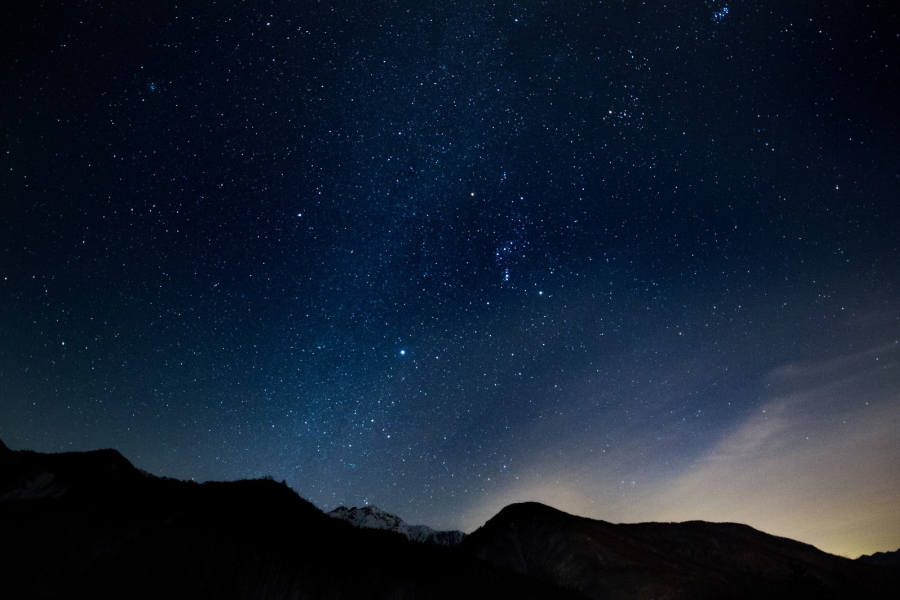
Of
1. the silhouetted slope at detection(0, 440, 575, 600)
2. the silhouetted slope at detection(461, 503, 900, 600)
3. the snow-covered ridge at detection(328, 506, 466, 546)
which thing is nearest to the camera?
the silhouetted slope at detection(0, 440, 575, 600)

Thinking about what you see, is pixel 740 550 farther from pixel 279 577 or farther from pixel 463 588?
pixel 279 577

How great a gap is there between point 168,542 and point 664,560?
103 feet

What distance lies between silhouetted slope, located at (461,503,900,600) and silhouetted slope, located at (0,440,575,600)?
13.7 meters

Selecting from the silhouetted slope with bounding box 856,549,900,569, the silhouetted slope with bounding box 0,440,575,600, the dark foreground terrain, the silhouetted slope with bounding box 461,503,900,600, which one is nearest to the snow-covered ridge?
the silhouetted slope with bounding box 856,549,900,569

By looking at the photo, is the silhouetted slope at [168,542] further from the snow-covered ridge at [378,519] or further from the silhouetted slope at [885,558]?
the snow-covered ridge at [378,519]

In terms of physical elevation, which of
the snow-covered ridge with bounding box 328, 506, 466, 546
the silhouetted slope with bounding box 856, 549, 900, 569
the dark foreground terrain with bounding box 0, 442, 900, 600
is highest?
the dark foreground terrain with bounding box 0, 442, 900, 600

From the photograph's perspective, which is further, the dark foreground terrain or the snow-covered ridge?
the snow-covered ridge

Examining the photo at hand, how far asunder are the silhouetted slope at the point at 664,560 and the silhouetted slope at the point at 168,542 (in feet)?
44.9

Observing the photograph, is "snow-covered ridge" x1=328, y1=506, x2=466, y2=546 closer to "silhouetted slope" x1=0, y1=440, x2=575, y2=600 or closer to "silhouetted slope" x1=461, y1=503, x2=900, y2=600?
"silhouetted slope" x1=461, y1=503, x2=900, y2=600

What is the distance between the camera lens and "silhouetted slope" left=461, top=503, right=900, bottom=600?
26812 millimetres

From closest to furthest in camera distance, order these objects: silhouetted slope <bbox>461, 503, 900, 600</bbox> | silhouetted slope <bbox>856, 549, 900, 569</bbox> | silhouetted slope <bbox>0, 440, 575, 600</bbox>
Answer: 1. silhouetted slope <bbox>0, 440, 575, 600</bbox>
2. silhouetted slope <bbox>461, 503, 900, 600</bbox>
3. silhouetted slope <bbox>856, 549, 900, 569</bbox>

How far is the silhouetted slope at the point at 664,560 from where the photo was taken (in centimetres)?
2681

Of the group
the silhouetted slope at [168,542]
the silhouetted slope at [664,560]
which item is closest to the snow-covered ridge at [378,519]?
the silhouetted slope at [664,560]

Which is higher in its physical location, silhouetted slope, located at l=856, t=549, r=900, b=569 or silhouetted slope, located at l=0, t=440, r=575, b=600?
silhouetted slope, located at l=0, t=440, r=575, b=600
